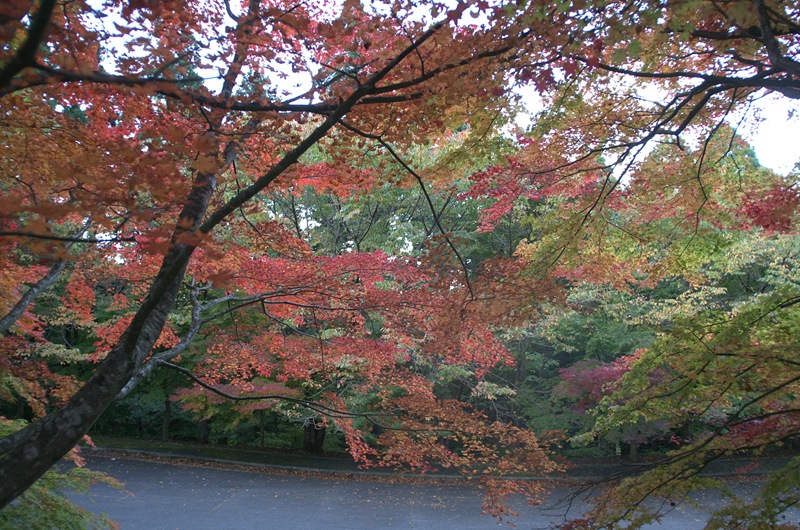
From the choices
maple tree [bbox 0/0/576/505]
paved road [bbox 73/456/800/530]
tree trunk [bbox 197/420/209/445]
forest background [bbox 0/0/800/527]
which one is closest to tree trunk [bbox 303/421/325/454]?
paved road [bbox 73/456/800/530]

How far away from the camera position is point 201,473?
1211cm

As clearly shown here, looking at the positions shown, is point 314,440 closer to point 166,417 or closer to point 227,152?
point 166,417

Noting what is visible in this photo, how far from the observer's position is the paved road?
8.42 m

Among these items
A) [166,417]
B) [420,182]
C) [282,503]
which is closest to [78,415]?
[420,182]

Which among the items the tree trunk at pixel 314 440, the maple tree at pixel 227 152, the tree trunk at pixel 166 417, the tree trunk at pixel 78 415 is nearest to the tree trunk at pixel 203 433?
the tree trunk at pixel 166 417

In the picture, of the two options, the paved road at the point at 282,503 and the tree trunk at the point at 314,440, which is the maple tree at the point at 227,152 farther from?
the tree trunk at the point at 314,440

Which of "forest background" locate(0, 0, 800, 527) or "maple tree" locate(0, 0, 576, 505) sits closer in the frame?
"maple tree" locate(0, 0, 576, 505)

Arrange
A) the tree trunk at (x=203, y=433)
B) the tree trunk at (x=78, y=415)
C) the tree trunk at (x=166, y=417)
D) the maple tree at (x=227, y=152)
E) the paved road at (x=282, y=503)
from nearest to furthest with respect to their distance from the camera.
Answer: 1. the maple tree at (x=227, y=152)
2. the tree trunk at (x=78, y=415)
3. the paved road at (x=282, y=503)
4. the tree trunk at (x=166, y=417)
5. the tree trunk at (x=203, y=433)

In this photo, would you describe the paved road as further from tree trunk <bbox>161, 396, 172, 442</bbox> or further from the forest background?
tree trunk <bbox>161, 396, 172, 442</bbox>

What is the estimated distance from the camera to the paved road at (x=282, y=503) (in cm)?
842

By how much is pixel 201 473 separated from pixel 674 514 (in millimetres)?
10753

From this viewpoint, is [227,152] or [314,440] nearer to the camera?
[227,152]

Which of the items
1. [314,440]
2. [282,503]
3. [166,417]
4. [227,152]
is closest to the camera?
[227,152]

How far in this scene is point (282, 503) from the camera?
982cm
